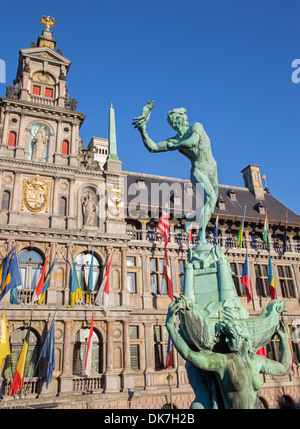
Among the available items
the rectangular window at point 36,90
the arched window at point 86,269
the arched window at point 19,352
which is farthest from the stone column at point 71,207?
the rectangular window at point 36,90

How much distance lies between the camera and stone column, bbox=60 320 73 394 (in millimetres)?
20984

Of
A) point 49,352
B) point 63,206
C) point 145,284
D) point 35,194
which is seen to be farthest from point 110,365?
point 35,194

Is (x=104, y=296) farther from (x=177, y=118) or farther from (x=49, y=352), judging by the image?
(x=177, y=118)

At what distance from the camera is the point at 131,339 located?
979 inches

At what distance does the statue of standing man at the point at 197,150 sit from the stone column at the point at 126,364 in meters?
16.0

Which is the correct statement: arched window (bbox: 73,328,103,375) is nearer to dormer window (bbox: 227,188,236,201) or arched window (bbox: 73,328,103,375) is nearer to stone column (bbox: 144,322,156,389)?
stone column (bbox: 144,322,156,389)

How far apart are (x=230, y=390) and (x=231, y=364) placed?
1.34ft

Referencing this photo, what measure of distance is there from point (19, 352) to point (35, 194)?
9.80 metres

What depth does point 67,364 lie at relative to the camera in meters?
21.6

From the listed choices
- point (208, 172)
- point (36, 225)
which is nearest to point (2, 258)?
point (36, 225)

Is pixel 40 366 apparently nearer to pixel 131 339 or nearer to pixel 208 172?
pixel 131 339

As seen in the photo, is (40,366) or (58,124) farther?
(58,124)

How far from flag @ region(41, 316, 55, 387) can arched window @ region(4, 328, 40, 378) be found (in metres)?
1.23

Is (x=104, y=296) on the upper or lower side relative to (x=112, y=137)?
lower
